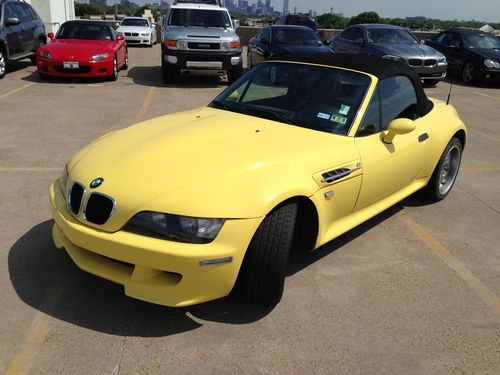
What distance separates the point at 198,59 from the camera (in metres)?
10.9

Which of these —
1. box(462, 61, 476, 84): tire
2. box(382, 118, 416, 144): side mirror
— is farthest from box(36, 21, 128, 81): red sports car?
box(462, 61, 476, 84): tire

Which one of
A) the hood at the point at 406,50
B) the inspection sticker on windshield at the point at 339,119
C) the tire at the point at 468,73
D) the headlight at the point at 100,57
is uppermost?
the inspection sticker on windshield at the point at 339,119

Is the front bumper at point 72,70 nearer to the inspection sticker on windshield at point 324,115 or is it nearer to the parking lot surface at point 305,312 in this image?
the parking lot surface at point 305,312

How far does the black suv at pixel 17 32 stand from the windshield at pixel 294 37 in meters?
6.39

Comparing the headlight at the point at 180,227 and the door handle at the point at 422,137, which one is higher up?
the door handle at the point at 422,137

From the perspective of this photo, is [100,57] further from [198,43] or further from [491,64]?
[491,64]

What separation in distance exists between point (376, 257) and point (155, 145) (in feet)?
6.33

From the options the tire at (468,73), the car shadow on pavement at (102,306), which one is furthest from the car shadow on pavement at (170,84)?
the car shadow on pavement at (102,306)

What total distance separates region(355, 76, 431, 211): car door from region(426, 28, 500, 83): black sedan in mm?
11107

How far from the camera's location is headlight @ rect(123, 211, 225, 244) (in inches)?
102

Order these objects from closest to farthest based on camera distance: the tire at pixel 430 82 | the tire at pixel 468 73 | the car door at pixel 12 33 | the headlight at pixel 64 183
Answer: the headlight at pixel 64 183 < the car door at pixel 12 33 < the tire at pixel 430 82 < the tire at pixel 468 73

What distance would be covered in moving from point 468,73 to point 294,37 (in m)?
5.90

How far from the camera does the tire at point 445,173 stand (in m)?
4.72

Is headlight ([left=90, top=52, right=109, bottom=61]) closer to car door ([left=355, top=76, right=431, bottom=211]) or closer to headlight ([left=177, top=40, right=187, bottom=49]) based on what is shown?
headlight ([left=177, top=40, right=187, bottom=49])
